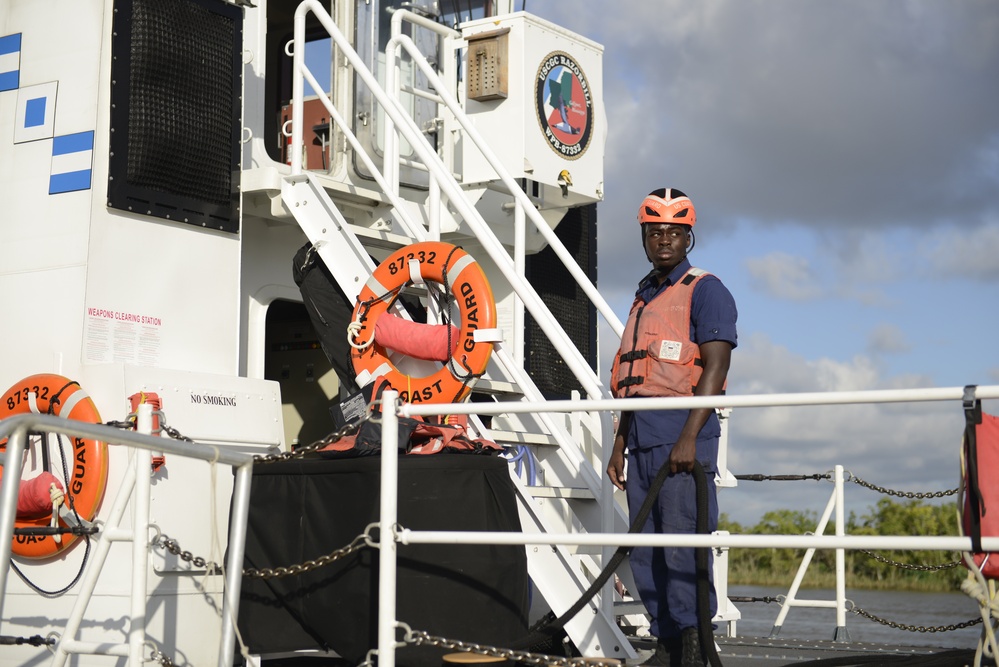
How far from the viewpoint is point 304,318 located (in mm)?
7797

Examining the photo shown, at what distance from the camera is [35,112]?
5.61 metres

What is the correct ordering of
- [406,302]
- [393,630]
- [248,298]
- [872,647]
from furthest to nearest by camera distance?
[406,302] → [248,298] → [872,647] → [393,630]

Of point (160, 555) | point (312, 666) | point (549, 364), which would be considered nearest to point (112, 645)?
point (160, 555)

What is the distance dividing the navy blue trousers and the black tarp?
17.7 inches

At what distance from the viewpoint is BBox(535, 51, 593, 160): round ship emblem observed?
693 cm

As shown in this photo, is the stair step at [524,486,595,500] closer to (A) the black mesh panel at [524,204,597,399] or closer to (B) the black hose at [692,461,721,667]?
(B) the black hose at [692,461,721,667]

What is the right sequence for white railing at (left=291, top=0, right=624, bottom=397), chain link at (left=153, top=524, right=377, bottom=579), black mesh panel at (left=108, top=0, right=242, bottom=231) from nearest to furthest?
chain link at (left=153, top=524, right=377, bottom=579) < white railing at (left=291, top=0, right=624, bottom=397) < black mesh panel at (left=108, top=0, right=242, bottom=231)

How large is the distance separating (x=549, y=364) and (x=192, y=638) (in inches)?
143

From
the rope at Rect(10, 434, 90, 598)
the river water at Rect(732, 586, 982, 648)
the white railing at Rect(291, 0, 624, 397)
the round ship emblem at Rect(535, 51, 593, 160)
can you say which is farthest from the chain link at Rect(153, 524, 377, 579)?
the river water at Rect(732, 586, 982, 648)

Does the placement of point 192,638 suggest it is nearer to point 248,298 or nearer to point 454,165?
point 248,298

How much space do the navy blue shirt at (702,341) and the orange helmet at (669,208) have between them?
259mm

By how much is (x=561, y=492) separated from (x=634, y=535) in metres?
1.90

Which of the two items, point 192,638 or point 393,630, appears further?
point 192,638

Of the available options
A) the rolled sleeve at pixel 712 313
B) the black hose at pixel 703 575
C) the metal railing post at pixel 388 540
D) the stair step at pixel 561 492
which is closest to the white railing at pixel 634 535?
the metal railing post at pixel 388 540
